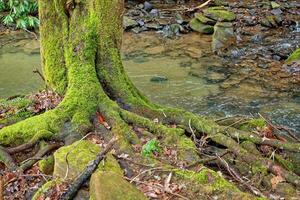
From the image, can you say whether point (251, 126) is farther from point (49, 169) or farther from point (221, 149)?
point (49, 169)

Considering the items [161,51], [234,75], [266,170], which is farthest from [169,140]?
[161,51]

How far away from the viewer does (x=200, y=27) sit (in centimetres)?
1525

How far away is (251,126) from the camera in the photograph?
5914 millimetres

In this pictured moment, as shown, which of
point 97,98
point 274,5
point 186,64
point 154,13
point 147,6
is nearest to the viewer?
point 97,98

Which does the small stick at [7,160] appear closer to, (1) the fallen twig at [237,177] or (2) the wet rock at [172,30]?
(1) the fallen twig at [237,177]

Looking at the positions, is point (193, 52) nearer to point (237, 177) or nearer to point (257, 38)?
point (257, 38)

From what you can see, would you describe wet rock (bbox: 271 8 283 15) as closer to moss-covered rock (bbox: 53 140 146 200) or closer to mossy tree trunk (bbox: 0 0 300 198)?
mossy tree trunk (bbox: 0 0 300 198)

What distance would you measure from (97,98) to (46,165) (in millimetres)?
1256

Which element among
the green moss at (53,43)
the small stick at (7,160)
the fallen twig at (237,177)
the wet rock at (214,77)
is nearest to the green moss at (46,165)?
the small stick at (7,160)

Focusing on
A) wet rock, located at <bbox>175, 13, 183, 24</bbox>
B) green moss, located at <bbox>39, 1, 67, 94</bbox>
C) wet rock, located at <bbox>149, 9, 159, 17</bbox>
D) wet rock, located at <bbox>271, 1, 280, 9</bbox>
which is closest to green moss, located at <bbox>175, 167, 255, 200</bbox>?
green moss, located at <bbox>39, 1, 67, 94</bbox>

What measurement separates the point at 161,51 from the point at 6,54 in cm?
504

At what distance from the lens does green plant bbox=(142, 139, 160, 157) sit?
453cm

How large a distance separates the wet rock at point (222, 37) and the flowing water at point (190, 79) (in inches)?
13.1

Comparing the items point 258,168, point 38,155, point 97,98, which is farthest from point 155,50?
point 38,155
